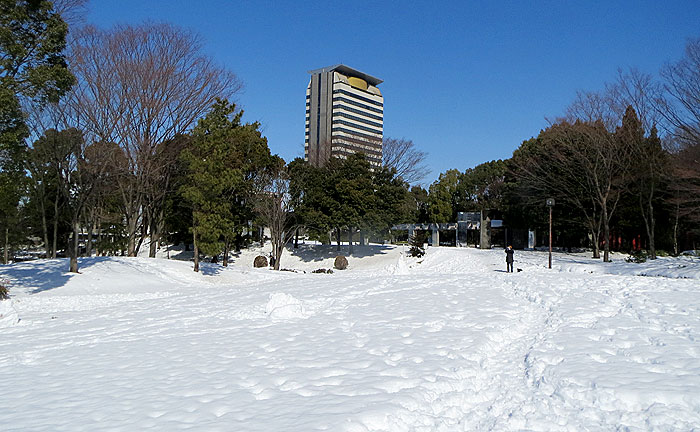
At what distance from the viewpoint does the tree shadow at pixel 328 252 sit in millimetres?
35906

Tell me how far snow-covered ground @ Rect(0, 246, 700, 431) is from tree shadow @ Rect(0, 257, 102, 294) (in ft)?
4.60

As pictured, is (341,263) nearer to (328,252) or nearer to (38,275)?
(328,252)

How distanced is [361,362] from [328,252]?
104 feet

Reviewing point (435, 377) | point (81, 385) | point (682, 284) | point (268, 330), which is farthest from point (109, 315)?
point (682, 284)

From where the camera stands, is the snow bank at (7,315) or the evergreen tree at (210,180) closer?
the snow bank at (7,315)

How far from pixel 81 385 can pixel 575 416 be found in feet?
17.0

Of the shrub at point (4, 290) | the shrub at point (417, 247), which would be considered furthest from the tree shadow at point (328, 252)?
the shrub at point (4, 290)

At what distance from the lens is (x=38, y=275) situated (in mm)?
16047

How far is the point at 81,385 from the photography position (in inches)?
205

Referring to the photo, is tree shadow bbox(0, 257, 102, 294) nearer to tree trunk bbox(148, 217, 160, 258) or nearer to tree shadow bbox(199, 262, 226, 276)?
tree shadow bbox(199, 262, 226, 276)

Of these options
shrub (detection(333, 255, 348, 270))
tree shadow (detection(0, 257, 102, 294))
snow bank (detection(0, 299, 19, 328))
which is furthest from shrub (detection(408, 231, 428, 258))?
snow bank (detection(0, 299, 19, 328))

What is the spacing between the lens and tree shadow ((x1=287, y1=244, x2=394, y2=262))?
3591 centimetres

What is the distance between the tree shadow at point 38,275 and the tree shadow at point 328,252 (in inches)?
775

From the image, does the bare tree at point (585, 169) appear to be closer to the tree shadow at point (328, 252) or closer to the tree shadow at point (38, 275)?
the tree shadow at point (328, 252)
